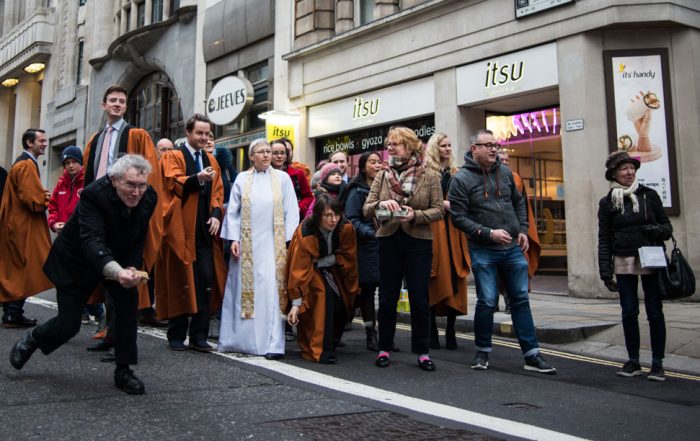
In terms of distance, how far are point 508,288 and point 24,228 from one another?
5.44 meters

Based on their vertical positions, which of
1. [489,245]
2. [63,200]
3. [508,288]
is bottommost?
[508,288]

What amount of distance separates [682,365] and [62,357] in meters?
5.38

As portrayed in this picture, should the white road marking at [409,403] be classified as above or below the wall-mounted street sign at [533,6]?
below

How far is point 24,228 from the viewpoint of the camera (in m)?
7.39

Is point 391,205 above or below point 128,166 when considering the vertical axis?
below

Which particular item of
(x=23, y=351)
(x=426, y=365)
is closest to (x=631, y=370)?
(x=426, y=365)

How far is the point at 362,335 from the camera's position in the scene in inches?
292

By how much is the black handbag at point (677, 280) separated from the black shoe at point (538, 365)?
1072 millimetres

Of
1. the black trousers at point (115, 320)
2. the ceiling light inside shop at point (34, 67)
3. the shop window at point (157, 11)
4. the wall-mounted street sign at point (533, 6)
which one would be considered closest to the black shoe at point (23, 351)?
the black trousers at point (115, 320)

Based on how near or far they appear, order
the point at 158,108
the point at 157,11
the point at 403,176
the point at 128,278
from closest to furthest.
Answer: the point at 128,278
the point at 403,176
the point at 157,11
the point at 158,108

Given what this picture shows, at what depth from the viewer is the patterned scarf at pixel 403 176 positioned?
5363 mm

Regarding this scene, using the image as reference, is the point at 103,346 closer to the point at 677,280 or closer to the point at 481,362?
the point at 481,362

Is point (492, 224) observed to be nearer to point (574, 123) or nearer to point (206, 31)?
point (574, 123)

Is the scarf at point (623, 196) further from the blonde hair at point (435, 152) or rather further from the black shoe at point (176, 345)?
the black shoe at point (176, 345)
